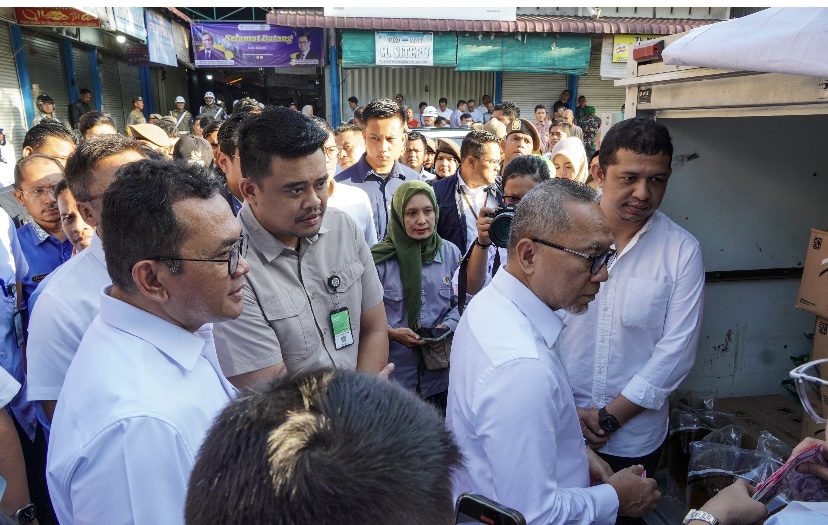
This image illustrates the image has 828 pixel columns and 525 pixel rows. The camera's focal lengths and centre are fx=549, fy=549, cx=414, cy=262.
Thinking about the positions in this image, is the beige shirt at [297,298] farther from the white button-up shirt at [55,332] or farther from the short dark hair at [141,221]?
the short dark hair at [141,221]

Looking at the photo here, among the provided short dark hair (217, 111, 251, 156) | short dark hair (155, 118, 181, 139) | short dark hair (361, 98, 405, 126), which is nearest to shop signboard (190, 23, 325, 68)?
short dark hair (155, 118, 181, 139)

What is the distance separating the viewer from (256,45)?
14109 mm

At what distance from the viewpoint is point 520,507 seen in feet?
4.71

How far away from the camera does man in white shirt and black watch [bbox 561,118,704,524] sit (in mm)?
2201

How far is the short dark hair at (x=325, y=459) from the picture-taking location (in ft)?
2.19

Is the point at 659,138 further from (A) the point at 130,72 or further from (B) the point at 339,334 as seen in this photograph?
(A) the point at 130,72

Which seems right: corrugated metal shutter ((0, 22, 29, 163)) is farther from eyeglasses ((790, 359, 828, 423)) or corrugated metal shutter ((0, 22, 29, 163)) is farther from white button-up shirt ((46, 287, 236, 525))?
eyeglasses ((790, 359, 828, 423))

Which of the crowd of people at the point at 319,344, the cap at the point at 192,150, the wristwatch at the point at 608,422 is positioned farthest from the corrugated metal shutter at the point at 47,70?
the wristwatch at the point at 608,422

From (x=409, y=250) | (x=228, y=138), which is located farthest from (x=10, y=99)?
(x=409, y=250)

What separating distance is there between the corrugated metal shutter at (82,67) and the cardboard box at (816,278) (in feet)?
46.3

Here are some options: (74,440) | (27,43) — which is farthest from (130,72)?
(74,440)

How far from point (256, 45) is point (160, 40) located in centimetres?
253

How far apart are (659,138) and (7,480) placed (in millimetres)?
2713

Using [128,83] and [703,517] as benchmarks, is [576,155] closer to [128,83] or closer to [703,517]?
[703,517]
